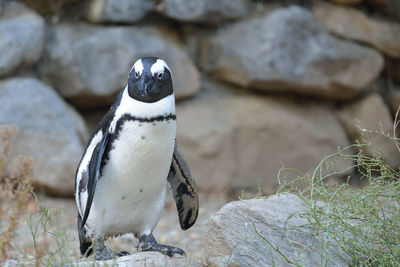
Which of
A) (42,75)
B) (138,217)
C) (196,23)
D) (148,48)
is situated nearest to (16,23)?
(42,75)

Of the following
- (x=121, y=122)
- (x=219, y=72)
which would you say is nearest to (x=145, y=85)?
(x=121, y=122)

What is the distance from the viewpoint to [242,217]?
75.7 inches

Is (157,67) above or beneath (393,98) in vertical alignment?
above

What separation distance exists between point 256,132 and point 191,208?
1898mm

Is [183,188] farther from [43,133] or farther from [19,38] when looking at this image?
[19,38]

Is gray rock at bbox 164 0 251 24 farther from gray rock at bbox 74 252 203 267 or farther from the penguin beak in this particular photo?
gray rock at bbox 74 252 203 267

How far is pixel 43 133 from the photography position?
12.2 feet

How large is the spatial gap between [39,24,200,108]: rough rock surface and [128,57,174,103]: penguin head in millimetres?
1842

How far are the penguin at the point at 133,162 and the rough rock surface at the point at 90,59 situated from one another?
1664 millimetres

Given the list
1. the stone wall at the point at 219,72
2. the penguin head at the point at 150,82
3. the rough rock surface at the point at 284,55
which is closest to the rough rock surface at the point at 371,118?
the stone wall at the point at 219,72

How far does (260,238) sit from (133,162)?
53cm

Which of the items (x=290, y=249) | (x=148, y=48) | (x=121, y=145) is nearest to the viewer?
(x=290, y=249)

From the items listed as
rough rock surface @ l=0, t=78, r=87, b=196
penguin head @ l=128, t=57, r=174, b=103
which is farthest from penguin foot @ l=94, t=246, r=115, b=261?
rough rock surface @ l=0, t=78, r=87, b=196

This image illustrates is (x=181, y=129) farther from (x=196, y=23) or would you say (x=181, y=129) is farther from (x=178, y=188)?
(x=178, y=188)
